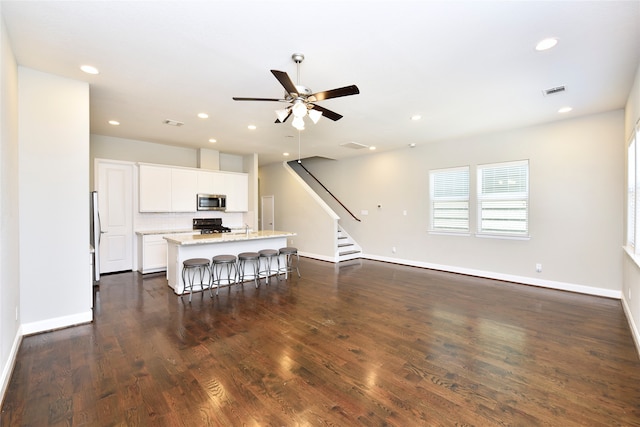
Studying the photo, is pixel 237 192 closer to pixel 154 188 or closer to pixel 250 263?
pixel 154 188

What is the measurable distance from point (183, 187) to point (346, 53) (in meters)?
5.23

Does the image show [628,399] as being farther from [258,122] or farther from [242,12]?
[258,122]

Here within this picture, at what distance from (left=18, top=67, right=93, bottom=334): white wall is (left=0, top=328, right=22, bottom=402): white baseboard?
30 centimetres

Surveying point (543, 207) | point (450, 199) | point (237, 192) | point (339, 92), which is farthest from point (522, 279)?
point (237, 192)

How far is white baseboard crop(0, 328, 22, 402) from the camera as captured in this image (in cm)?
208

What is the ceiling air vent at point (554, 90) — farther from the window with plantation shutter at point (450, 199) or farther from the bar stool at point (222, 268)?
the bar stool at point (222, 268)

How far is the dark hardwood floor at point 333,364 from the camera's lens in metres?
1.91

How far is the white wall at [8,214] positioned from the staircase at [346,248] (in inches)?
224

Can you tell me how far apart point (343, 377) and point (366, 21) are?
2.84 meters

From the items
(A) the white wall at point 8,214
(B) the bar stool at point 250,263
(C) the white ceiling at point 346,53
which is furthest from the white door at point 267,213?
(A) the white wall at point 8,214

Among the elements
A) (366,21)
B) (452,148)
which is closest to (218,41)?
(366,21)

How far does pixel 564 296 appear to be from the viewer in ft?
14.6

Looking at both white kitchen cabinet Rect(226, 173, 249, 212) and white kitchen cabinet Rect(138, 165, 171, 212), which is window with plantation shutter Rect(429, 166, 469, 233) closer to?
white kitchen cabinet Rect(226, 173, 249, 212)

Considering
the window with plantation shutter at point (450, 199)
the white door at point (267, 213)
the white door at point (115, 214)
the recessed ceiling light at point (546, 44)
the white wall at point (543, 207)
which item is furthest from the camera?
the white door at point (267, 213)
